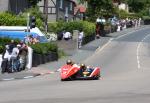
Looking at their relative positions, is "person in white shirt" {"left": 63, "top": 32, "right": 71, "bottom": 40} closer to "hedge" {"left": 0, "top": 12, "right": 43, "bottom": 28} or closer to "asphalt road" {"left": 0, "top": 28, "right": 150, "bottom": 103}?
"hedge" {"left": 0, "top": 12, "right": 43, "bottom": 28}

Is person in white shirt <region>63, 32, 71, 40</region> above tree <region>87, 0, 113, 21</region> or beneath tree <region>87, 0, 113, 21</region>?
beneath

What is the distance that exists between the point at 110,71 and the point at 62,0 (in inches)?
2303

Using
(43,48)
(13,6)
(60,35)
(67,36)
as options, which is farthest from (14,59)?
(13,6)

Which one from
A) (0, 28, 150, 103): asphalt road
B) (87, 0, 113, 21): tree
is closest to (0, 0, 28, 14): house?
(87, 0, 113, 21): tree

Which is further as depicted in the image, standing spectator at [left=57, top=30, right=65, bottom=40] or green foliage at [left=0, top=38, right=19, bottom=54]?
standing spectator at [left=57, top=30, right=65, bottom=40]

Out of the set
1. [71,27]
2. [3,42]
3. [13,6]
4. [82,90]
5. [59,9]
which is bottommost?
[82,90]

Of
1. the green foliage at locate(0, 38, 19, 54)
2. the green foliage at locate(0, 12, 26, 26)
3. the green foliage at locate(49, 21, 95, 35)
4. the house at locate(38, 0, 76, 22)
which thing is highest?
the house at locate(38, 0, 76, 22)

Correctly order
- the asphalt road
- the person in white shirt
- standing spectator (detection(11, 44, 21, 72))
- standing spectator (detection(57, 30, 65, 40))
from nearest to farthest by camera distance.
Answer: the asphalt road
standing spectator (detection(11, 44, 21, 72))
the person in white shirt
standing spectator (detection(57, 30, 65, 40))

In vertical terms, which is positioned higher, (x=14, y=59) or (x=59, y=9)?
(x=59, y=9)

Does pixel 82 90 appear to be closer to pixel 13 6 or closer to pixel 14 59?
pixel 14 59

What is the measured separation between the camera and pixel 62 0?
9419 centimetres

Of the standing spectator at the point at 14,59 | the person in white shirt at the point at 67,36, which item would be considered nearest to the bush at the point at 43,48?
the standing spectator at the point at 14,59

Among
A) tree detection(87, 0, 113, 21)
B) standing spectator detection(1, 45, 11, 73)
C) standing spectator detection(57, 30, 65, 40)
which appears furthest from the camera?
tree detection(87, 0, 113, 21)

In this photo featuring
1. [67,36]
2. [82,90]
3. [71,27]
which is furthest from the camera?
[71,27]
